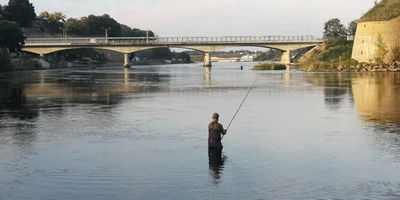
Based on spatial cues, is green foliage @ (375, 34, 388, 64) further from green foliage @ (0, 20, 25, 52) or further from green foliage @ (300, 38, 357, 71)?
green foliage @ (0, 20, 25, 52)

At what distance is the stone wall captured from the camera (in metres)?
105

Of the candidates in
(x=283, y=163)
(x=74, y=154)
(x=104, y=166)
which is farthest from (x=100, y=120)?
(x=283, y=163)

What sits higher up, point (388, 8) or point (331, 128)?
point (388, 8)

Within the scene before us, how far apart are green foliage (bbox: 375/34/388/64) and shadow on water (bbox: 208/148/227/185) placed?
90.4 meters


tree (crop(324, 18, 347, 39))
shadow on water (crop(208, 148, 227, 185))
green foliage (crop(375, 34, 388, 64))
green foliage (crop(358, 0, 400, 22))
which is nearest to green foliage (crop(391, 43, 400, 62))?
green foliage (crop(375, 34, 388, 64))

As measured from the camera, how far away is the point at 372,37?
4294 inches

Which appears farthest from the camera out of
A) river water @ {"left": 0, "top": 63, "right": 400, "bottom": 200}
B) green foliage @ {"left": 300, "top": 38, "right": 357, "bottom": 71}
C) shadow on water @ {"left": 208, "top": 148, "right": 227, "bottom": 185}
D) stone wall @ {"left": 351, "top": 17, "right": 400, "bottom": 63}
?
green foliage @ {"left": 300, "top": 38, "right": 357, "bottom": 71}

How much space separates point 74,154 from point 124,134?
4618 millimetres

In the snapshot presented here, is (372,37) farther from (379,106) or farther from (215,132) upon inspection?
(215,132)

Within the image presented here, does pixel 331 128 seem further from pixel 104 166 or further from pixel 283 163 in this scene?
pixel 104 166

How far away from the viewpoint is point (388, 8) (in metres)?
110

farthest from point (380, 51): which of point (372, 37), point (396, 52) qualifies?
point (372, 37)

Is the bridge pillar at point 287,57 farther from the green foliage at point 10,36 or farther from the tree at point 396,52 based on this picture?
the green foliage at point 10,36

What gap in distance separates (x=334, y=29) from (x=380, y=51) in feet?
217
